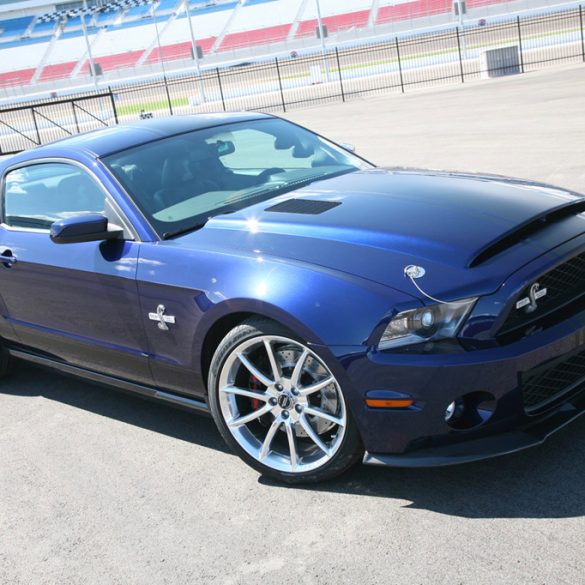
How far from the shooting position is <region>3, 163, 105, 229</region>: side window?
175 inches

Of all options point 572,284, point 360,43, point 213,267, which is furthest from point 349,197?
point 360,43

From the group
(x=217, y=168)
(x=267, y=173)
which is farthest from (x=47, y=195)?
(x=267, y=173)

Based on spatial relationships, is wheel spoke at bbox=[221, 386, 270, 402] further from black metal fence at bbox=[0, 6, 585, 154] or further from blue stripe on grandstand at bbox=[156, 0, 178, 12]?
blue stripe on grandstand at bbox=[156, 0, 178, 12]

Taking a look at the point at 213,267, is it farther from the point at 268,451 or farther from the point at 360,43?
the point at 360,43

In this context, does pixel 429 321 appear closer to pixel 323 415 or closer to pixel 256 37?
pixel 323 415

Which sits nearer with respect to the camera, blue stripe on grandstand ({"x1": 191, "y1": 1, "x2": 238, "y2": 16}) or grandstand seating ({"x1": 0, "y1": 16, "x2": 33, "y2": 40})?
blue stripe on grandstand ({"x1": 191, "y1": 1, "x2": 238, "y2": 16})

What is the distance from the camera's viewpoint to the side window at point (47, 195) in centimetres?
444

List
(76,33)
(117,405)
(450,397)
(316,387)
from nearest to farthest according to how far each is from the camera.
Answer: (450,397), (316,387), (117,405), (76,33)

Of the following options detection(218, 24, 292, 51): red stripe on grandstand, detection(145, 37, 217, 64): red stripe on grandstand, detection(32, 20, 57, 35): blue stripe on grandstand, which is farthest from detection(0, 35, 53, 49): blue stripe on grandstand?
detection(218, 24, 292, 51): red stripe on grandstand

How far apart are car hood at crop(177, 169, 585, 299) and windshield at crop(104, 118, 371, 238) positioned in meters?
0.23

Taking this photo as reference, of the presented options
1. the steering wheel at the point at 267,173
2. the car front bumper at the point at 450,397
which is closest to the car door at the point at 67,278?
the steering wheel at the point at 267,173

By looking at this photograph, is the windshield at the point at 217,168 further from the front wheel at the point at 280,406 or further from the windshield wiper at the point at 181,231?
the front wheel at the point at 280,406

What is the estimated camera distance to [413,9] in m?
59.6

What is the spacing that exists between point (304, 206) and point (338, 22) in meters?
61.7
